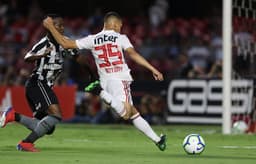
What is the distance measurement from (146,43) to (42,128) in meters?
13.2

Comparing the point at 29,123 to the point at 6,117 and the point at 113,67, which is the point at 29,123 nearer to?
the point at 6,117

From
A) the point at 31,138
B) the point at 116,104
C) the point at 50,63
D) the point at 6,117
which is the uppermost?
the point at 50,63

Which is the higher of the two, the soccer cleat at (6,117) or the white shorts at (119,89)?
the white shorts at (119,89)

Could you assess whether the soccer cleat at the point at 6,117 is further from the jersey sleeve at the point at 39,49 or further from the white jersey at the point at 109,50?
the white jersey at the point at 109,50

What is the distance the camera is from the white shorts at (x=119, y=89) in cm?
1202

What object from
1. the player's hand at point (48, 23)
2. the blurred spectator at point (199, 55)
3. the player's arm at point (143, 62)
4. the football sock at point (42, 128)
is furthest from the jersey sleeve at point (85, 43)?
the blurred spectator at point (199, 55)

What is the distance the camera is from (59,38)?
39.6 ft

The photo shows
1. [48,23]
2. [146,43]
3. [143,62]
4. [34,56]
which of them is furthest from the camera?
[146,43]

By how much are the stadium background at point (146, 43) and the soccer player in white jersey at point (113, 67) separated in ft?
27.9

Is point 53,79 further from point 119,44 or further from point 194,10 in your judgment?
point 194,10

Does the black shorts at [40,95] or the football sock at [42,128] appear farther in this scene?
the black shorts at [40,95]

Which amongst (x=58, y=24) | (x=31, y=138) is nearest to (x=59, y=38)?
(x=58, y=24)

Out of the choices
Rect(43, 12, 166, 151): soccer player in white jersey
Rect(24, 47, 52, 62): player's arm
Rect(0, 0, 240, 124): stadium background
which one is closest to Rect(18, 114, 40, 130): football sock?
Rect(24, 47, 52, 62): player's arm

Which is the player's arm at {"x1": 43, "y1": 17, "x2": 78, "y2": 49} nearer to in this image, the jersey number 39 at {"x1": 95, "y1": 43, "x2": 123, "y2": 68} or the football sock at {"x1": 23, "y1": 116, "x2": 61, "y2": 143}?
the jersey number 39 at {"x1": 95, "y1": 43, "x2": 123, "y2": 68}
